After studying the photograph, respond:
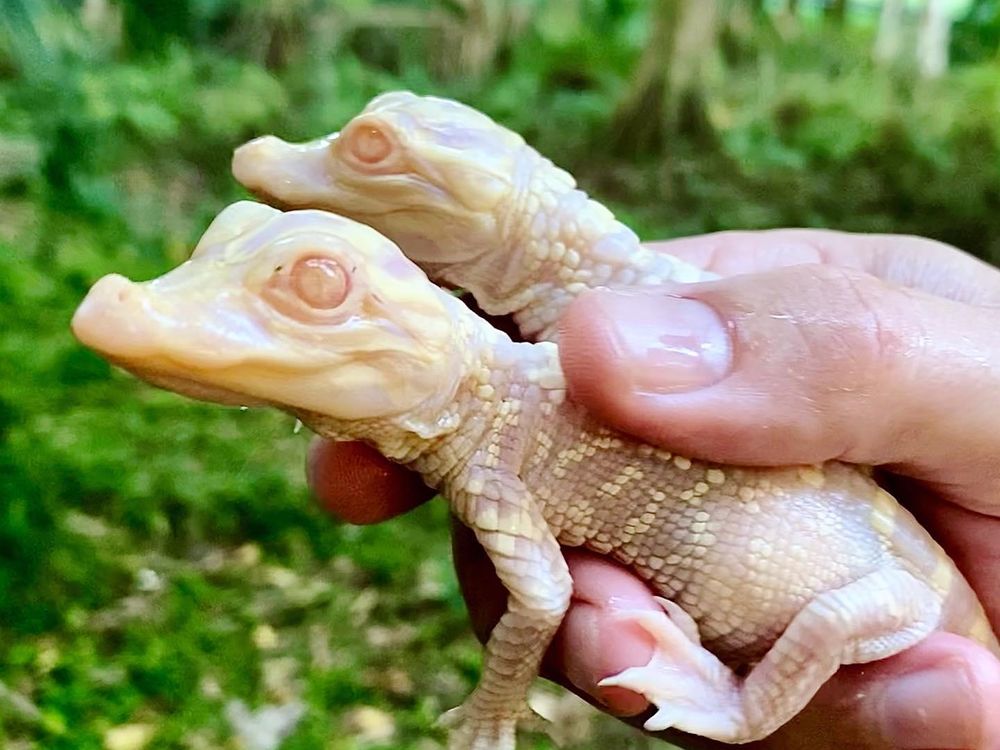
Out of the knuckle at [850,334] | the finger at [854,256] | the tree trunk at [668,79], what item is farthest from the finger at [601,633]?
the tree trunk at [668,79]

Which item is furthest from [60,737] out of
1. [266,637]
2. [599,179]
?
[599,179]

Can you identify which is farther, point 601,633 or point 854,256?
point 854,256

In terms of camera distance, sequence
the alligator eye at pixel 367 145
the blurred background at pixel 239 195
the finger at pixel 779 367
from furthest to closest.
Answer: the blurred background at pixel 239 195, the alligator eye at pixel 367 145, the finger at pixel 779 367

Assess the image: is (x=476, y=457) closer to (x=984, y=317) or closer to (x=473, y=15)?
(x=984, y=317)

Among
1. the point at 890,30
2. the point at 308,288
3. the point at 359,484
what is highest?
the point at 308,288

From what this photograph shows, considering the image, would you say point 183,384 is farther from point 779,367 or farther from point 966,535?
point 966,535

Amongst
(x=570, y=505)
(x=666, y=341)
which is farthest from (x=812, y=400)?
(x=570, y=505)

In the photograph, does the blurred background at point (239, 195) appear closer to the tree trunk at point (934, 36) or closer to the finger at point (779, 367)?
the tree trunk at point (934, 36)

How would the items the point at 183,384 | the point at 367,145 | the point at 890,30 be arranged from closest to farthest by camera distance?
the point at 183,384 → the point at 367,145 → the point at 890,30
